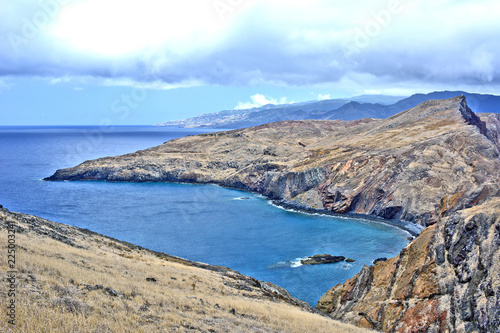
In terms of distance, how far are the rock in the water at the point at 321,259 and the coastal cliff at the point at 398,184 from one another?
1420cm

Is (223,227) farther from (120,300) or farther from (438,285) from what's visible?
(120,300)

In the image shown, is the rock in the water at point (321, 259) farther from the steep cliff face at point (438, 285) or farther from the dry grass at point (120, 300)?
the dry grass at point (120, 300)

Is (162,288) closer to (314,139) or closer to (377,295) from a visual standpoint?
(377,295)

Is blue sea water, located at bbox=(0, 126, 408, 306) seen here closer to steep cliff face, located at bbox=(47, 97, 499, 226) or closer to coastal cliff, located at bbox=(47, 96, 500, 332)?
steep cliff face, located at bbox=(47, 97, 499, 226)

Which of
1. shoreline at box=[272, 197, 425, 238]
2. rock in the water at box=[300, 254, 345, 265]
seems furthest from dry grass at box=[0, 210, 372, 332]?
shoreline at box=[272, 197, 425, 238]

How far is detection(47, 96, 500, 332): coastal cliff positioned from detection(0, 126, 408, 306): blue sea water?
9.01 m

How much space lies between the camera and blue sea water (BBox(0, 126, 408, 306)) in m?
54.1

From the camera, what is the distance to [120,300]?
16531mm

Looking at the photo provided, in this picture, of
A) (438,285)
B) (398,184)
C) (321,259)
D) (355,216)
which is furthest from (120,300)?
(398,184)

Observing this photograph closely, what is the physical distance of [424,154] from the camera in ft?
291

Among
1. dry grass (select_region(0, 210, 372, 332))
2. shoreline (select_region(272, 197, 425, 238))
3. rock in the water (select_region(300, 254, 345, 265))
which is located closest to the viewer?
dry grass (select_region(0, 210, 372, 332))

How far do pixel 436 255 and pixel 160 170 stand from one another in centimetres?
12081

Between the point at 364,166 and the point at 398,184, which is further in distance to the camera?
the point at 364,166

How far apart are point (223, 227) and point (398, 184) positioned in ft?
131
